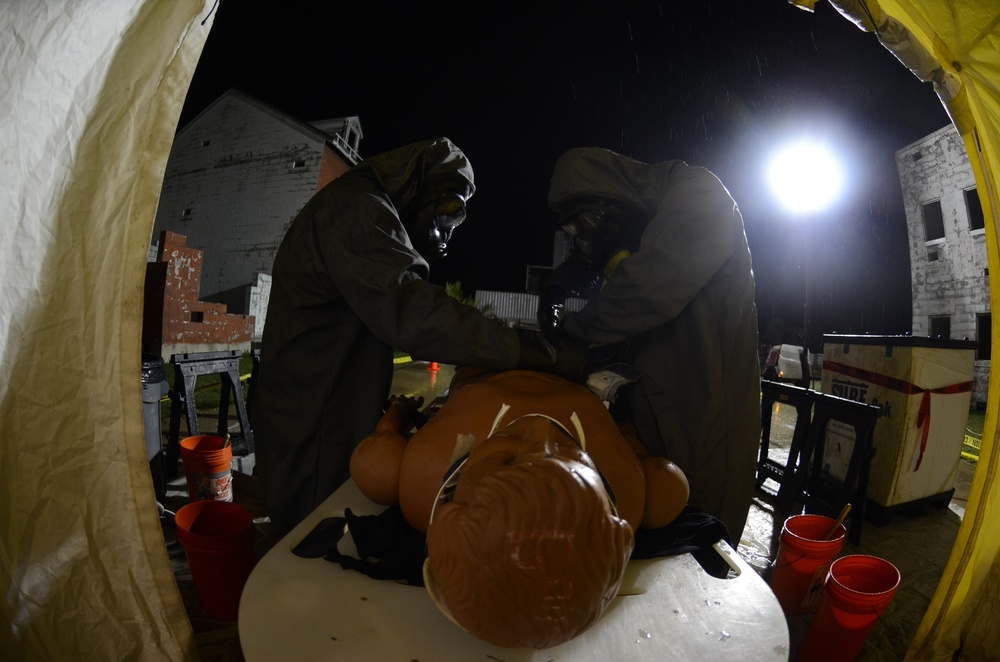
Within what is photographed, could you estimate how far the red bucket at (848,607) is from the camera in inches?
66.2

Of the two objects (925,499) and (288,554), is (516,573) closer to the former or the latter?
(288,554)

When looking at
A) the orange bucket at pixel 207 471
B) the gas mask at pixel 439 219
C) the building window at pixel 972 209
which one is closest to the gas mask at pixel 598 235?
the gas mask at pixel 439 219

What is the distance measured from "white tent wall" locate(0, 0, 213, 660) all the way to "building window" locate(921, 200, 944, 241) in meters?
11.3

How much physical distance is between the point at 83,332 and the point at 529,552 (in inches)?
46.4

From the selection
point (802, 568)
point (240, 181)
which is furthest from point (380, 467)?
point (240, 181)

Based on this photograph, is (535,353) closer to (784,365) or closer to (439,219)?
(439,219)

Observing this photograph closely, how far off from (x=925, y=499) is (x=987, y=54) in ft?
10.8

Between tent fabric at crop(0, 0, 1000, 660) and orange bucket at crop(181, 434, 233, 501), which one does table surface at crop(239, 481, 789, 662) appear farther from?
orange bucket at crop(181, 434, 233, 501)

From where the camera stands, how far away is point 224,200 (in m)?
12.8

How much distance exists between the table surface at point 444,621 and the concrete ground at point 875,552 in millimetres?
1035

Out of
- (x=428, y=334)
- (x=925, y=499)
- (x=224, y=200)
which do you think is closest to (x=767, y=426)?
(x=925, y=499)

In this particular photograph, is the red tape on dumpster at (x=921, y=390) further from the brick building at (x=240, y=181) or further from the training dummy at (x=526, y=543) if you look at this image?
the brick building at (x=240, y=181)

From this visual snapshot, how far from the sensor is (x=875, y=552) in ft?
9.37

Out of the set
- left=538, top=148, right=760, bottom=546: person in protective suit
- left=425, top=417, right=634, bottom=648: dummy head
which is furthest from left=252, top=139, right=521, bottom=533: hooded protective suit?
left=425, top=417, right=634, bottom=648: dummy head
